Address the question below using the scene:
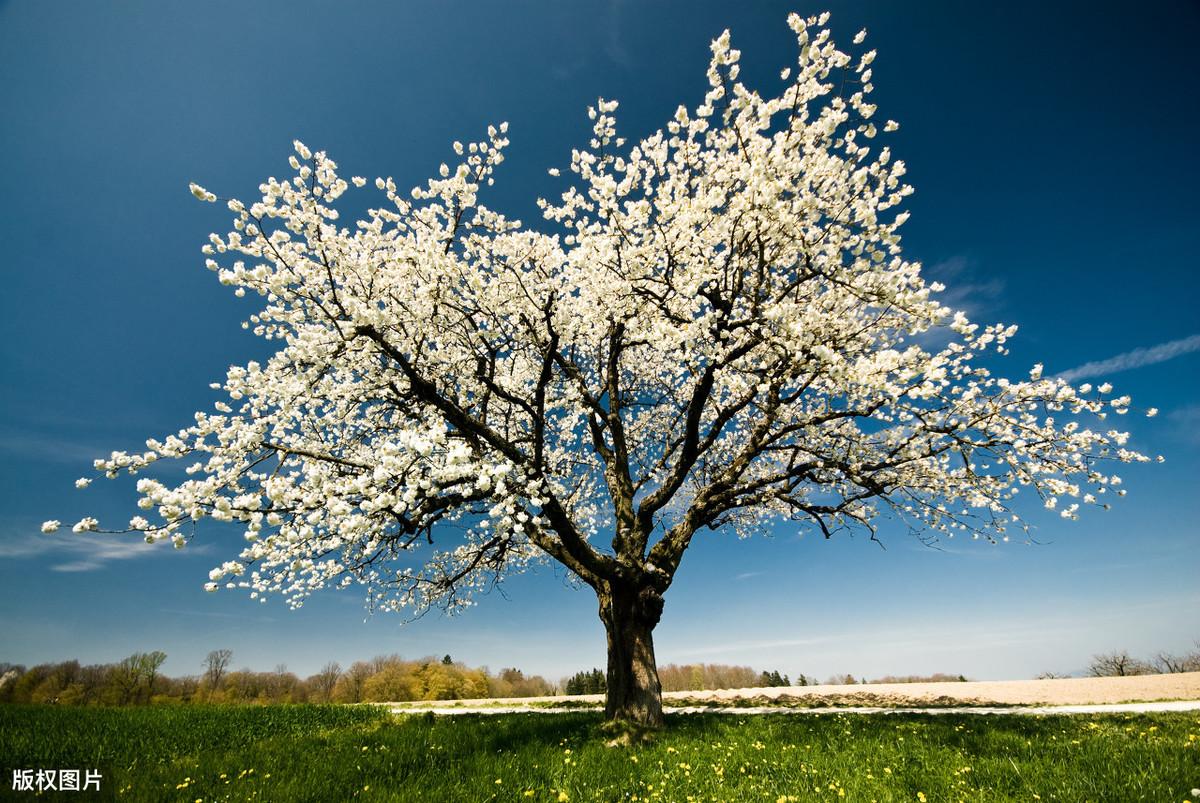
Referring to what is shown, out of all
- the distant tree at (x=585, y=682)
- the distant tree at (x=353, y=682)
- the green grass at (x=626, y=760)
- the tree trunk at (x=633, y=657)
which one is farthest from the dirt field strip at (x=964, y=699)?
the distant tree at (x=353, y=682)

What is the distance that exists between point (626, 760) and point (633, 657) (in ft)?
Answer: 12.2

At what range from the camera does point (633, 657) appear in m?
11.0

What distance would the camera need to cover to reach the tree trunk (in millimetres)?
10531

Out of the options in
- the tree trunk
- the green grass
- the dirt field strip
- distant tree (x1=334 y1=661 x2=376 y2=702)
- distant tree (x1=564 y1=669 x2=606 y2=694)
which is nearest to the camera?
the green grass

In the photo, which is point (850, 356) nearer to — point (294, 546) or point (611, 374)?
point (611, 374)

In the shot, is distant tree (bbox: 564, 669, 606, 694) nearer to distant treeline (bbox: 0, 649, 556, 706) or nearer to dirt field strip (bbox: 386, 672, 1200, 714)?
distant treeline (bbox: 0, 649, 556, 706)

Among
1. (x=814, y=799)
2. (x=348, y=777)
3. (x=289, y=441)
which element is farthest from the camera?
(x=289, y=441)

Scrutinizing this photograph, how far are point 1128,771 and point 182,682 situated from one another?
2551 inches

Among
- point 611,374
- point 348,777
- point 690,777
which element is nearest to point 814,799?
point 690,777

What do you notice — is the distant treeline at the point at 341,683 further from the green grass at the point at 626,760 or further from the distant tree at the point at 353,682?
the green grass at the point at 626,760

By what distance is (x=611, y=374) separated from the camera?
13.7m

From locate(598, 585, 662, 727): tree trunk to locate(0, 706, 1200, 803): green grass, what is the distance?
2.28 ft

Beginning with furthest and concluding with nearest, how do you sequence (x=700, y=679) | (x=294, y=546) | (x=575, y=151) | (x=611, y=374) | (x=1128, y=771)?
1. (x=700, y=679)
2. (x=611, y=374)
3. (x=575, y=151)
4. (x=294, y=546)
5. (x=1128, y=771)

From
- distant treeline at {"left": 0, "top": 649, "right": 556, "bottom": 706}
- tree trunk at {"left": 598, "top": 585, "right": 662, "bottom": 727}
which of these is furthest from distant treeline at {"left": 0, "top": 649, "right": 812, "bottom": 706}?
tree trunk at {"left": 598, "top": 585, "right": 662, "bottom": 727}
